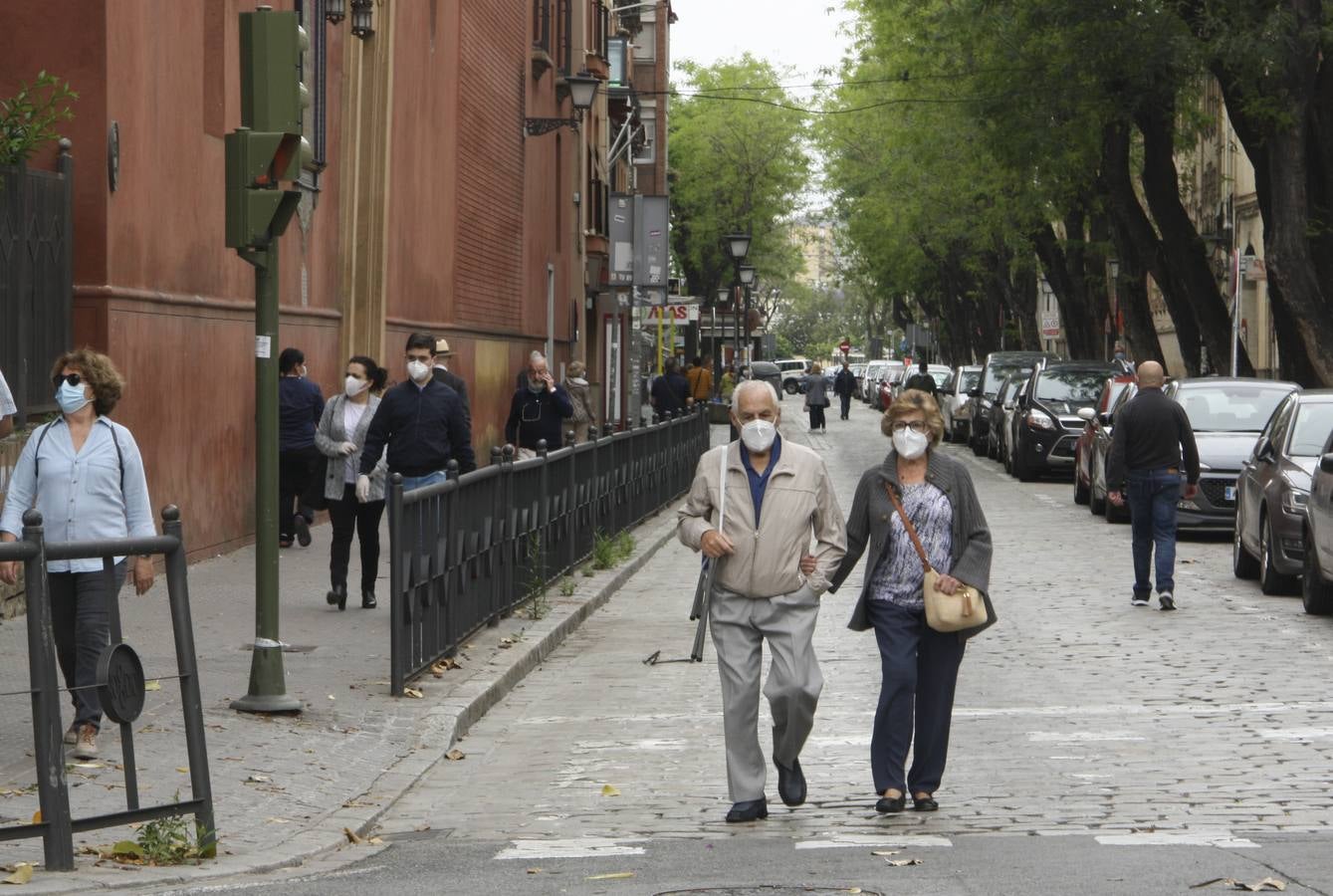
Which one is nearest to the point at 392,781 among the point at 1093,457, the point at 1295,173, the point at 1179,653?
the point at 1179,653

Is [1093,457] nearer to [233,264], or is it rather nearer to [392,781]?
[233,264]

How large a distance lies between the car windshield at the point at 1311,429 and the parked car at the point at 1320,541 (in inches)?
56.5

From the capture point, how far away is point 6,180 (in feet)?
44.5

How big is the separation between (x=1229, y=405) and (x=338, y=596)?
11129 millimetres

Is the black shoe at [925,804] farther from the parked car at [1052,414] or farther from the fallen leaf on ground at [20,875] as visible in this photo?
the parked car at [1052,414]

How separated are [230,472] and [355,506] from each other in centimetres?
396

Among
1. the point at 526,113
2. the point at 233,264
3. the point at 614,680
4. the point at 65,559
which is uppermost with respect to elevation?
the point at 526,113

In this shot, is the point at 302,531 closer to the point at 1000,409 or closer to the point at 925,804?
the point at 925,804

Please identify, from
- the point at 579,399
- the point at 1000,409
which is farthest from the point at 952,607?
the point at 1000,409

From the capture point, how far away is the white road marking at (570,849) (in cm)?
753

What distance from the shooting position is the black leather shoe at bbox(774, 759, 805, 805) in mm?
8445

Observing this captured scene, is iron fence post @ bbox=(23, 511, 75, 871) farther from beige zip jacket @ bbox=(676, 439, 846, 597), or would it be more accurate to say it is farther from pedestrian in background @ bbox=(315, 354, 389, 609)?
pedestrian in background @ bbox=(315, 354, 389, 609)

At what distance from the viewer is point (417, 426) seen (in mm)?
14297

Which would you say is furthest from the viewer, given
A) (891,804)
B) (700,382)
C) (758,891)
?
(700,382)
